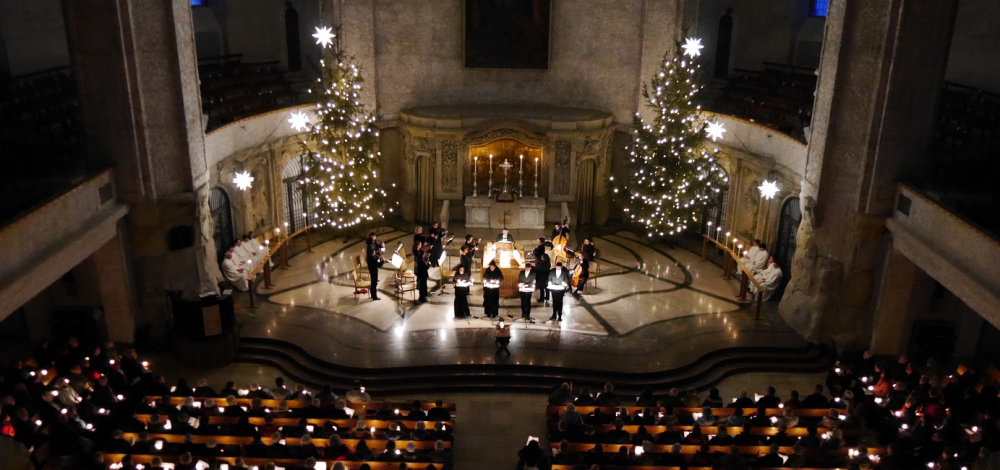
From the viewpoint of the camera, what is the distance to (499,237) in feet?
66.0

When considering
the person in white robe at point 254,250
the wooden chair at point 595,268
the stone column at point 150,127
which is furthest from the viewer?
the wooden chair at point 595,268

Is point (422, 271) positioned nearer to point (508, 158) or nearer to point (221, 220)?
point (221, 220)

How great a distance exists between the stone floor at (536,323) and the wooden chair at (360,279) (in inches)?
9.4

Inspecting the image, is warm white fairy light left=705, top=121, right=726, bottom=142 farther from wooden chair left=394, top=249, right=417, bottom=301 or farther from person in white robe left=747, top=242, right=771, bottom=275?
A: wooden chair left=394, top=249, right=417, bottom=301

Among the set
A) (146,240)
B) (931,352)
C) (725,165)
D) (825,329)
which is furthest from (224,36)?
(931,352)

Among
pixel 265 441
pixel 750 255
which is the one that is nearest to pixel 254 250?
pixel 265 441

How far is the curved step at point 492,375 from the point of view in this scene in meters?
15.2

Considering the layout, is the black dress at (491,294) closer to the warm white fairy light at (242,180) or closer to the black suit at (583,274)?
the black suit at (583,274)

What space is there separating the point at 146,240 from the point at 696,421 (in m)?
11.4

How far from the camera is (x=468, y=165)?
24125 mm

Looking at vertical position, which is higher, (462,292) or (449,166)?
(449,166)

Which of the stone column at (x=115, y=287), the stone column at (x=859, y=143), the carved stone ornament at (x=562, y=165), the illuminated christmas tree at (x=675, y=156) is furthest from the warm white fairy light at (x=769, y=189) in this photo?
the stone column at (x=115, y=287)

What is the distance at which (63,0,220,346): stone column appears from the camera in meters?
14.6

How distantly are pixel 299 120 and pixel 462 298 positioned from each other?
6.88 meters
